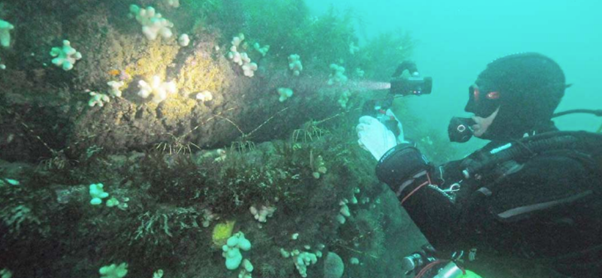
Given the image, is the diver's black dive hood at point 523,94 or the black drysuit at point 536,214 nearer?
the black drysuit at point 536,214

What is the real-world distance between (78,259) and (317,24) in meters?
8.17

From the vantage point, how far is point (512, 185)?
2.28 metres

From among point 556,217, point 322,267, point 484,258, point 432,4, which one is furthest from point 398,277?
point 432,4

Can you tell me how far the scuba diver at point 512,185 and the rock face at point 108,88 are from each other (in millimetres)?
2706

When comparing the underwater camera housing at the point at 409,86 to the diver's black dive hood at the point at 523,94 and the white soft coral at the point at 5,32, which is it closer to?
the diver's black dive hood at the point at 523,94

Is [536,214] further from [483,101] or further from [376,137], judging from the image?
[376,137]

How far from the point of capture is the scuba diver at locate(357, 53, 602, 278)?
2115 mm

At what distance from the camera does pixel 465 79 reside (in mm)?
67188

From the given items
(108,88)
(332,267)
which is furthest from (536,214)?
(108,88)

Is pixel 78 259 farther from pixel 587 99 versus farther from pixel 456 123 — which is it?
pixel 587 99

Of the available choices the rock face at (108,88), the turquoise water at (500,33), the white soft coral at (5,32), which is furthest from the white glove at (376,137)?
the turquoise water at (500,33)

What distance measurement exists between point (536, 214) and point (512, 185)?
0.26 metres

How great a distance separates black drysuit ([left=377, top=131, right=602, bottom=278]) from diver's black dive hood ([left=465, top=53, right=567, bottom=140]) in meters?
0.75

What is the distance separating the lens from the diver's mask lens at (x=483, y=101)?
10.4 ft
